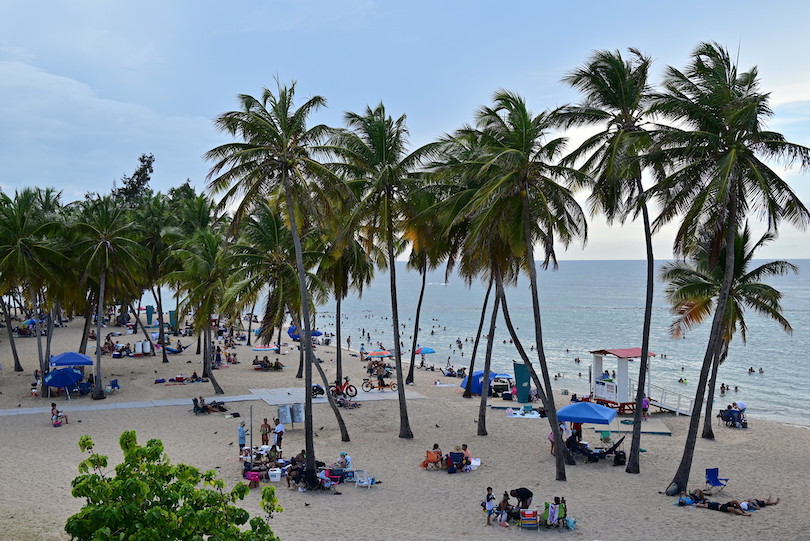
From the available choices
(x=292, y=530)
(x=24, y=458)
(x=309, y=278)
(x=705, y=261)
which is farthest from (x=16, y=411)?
A: (x=705, y=261)

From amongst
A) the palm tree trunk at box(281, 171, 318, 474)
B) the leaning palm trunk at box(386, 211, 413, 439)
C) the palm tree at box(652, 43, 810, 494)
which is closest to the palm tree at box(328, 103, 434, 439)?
the leaning palm trunk at box(386, 211, 413, 439)

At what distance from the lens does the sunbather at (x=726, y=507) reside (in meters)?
14.0

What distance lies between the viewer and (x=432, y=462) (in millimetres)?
17391

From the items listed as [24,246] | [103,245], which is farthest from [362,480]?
[24,246]

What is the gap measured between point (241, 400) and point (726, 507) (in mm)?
18870

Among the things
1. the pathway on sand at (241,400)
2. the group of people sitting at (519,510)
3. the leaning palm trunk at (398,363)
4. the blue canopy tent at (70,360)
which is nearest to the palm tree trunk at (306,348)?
the leaning palm trunk at (398,363)

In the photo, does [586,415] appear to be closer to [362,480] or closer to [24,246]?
[362,480]

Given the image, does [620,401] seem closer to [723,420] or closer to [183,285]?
[723,420]

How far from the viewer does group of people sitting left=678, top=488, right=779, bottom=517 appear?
1408 centimetres

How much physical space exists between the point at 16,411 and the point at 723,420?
Result: 90.4 ft

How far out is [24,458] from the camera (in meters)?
17.7

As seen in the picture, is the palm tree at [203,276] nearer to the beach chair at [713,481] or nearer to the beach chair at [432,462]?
the beach chair at [432,462]

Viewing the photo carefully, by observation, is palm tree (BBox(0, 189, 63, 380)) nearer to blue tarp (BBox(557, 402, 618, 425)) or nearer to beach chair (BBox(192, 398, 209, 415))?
beach chair (BBox(192, 398, 209, 415))

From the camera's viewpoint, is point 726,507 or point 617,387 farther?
point 617,387
